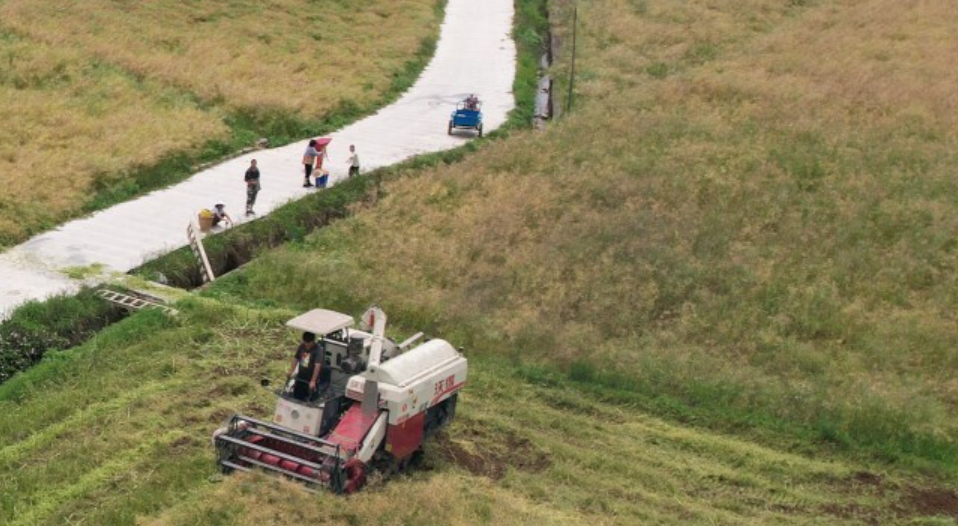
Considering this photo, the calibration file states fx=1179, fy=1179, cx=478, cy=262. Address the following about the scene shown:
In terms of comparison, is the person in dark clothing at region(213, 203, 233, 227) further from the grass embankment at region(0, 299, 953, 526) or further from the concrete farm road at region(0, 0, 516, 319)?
Result: the grass embankment at region(0, 299, 953, 526)

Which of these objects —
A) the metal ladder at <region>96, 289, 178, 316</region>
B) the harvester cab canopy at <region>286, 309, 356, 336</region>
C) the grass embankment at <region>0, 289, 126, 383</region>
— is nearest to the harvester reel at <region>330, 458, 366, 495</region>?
the harvester cab canopy at <region>286, 309, 356, 336</region>

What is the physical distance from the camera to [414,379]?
1616 centimetres

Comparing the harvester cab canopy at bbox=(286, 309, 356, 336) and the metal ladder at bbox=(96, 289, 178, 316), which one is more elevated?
the harvester cab canopy at bbox=(286, 309, 356, 336)

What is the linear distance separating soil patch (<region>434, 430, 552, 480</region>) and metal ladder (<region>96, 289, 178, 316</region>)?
7.28 meters

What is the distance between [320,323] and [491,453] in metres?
3.71

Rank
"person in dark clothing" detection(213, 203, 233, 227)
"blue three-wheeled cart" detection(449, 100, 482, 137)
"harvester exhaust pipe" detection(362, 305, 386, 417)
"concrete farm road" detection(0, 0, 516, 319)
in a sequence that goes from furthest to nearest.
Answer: "blue three-wheeled cart" detection(449, 100, 482, 137) < "person in dark clothing" detection(213, 203, 233, 227) < "concrete farm road" detection(0, 0, 516, 319) < "harvester exhaust pipe" detection(362, 305, 386, 417)

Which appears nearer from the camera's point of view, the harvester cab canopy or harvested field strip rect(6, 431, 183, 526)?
harvested field strip rect(6, 431, 183, 526)

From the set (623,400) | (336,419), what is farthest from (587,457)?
(336,419)

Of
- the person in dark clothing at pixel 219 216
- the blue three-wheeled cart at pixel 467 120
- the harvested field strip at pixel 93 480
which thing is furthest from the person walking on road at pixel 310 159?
the harvested field strip at pixel 93 480

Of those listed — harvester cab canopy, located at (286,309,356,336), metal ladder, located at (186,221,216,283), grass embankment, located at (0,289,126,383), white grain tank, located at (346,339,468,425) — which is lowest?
grass embankment, located at (0,289,126,383)

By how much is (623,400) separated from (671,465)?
2.58m

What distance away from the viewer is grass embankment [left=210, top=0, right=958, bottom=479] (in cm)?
2109

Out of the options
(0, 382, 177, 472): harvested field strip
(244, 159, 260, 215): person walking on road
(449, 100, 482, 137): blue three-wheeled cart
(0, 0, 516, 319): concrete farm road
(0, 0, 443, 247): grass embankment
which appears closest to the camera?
(0, 382, 177, 472): harvested field strip

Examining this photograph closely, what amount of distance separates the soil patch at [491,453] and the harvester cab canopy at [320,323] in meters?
2.70
